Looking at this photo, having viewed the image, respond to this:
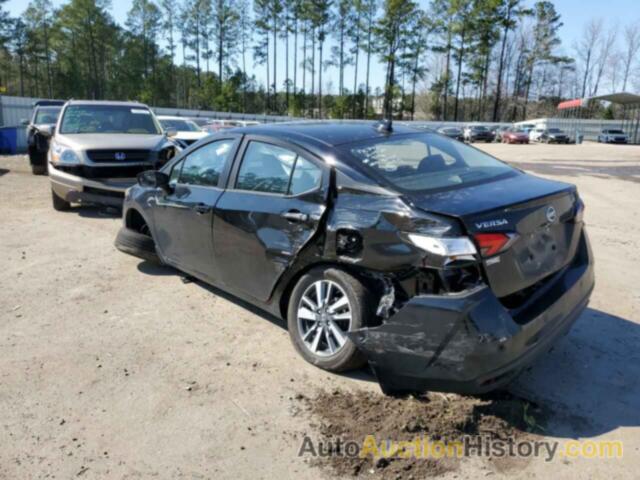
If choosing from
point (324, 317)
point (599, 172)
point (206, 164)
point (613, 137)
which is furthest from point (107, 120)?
point (613, 137)

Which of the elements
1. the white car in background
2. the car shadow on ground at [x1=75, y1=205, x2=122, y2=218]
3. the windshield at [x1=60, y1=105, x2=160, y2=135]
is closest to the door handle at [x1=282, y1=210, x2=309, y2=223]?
the car shadow on ground at [x1=75, y1=205, x2=122, y2=218]

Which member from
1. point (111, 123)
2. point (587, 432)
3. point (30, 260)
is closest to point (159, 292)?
point (30, 260)

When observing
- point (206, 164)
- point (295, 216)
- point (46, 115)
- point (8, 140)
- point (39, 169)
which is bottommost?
point (39, 169)

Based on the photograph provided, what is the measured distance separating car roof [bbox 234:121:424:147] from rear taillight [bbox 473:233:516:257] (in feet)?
4.36

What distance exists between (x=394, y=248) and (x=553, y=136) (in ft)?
155

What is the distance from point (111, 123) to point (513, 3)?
67997mm

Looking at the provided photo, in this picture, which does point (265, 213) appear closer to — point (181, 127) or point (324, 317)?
point (324, 317)

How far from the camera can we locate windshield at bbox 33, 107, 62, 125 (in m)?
14.8

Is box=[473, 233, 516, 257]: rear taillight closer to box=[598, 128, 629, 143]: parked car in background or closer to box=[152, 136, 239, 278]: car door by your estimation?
box=[152, 136, 239, 278]: car door

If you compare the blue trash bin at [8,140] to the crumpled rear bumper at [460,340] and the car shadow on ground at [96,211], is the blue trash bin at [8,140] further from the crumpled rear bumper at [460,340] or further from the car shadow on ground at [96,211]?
the crumpled rear bumper at [460,340]

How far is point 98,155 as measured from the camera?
27.9 ft

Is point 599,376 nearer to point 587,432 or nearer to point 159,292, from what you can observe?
point 587,432

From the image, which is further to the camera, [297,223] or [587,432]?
[297,223]

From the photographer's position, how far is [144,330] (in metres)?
4.32
